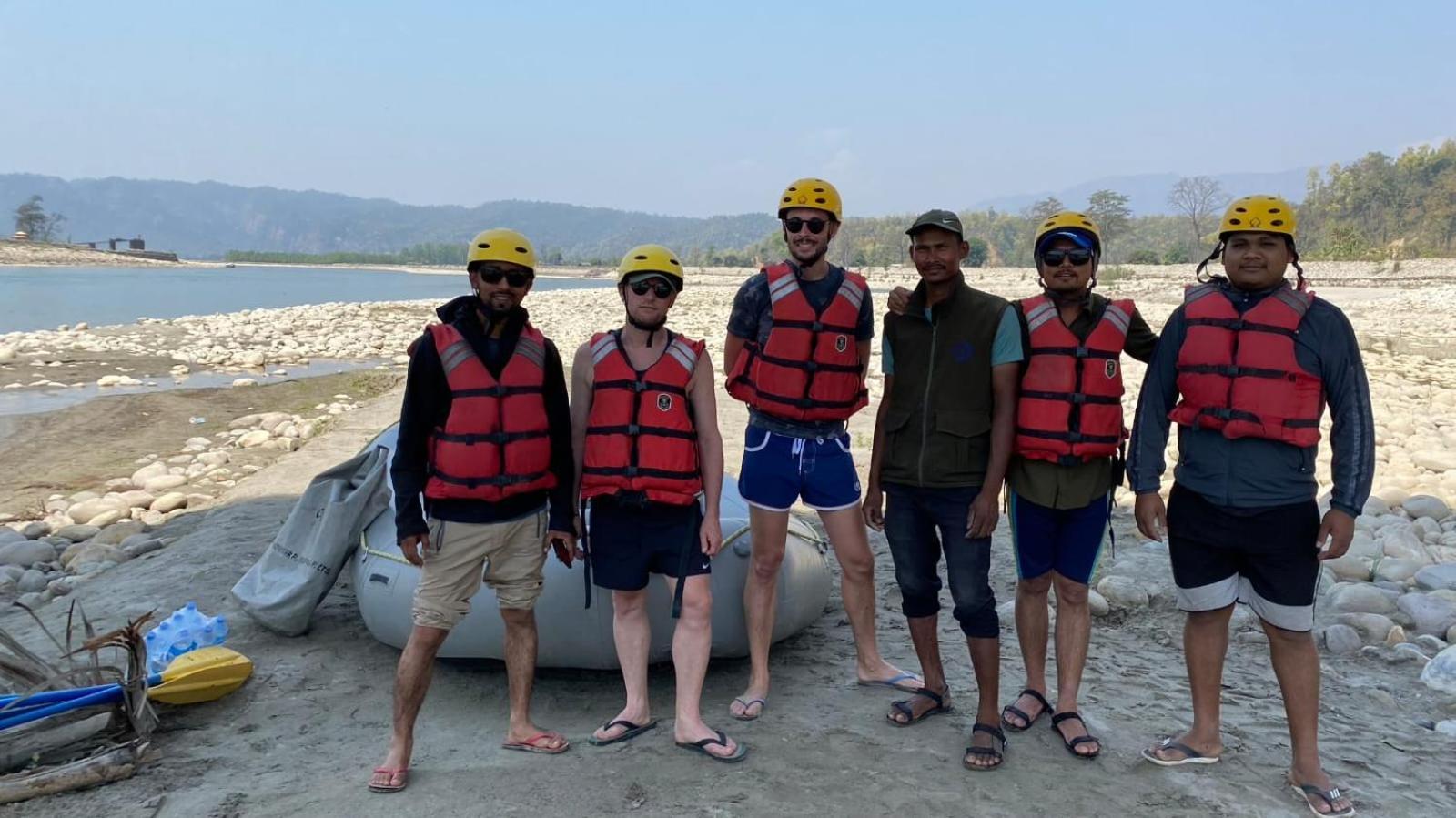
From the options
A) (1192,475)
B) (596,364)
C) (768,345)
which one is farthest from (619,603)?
(1192,475)

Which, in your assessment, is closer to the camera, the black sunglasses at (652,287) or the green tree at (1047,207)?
the black sunglasses at (652,287)

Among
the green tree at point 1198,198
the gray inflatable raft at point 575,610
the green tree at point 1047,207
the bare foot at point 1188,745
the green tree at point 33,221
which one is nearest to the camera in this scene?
the bare foot at point 1188,745

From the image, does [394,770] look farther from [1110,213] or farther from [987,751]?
[1110,213]

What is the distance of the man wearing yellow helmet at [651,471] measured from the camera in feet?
11.6

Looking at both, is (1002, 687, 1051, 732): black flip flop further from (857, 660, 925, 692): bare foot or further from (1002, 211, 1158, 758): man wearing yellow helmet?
(857, 660, 925, 692): bare foot

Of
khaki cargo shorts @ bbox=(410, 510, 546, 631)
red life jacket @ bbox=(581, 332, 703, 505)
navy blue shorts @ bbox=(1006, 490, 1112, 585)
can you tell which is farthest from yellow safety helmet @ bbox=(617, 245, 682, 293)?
navy blue shorts @ bbox=(1006, 490, 1112, 585)

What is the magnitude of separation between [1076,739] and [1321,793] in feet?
2.56

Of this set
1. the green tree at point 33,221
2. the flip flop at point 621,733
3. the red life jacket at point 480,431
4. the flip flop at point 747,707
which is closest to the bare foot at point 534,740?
the flip flop at point 621,733

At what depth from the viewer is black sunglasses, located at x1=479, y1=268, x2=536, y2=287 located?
3.42m

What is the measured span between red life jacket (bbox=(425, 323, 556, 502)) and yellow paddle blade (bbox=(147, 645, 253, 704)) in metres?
1.60

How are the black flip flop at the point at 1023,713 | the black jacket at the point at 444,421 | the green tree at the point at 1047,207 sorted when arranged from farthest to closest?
the green tree at the point at 1047,207 → the black flip flop at the point at 1023,713 → the black jacket at the point at 444,421

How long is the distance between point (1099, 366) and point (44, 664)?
4220mm

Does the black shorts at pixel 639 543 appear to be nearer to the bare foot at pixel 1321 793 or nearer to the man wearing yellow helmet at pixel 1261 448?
the man wearing yellow helmet at pixel 1261 448

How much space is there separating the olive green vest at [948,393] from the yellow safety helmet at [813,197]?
0.51 m
